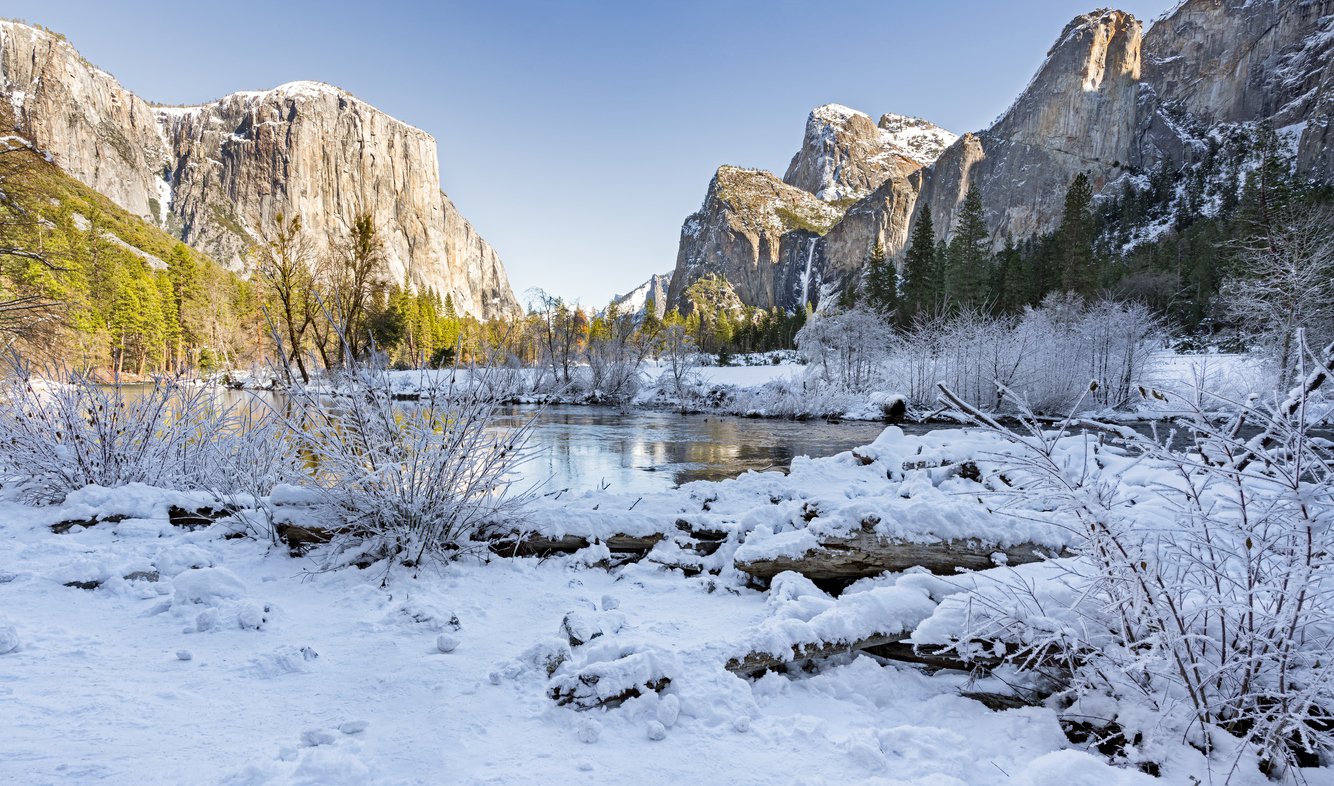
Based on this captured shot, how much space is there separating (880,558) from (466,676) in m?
2.65

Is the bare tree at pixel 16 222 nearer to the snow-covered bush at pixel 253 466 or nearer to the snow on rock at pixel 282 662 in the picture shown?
the snow-covered bush at pixel 253 466

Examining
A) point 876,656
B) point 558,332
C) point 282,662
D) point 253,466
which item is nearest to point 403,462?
point 282,662

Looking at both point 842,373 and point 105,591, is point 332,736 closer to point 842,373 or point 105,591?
point 105,591

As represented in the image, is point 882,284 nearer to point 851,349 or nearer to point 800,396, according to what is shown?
point 851,349

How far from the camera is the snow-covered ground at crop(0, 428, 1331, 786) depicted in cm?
175

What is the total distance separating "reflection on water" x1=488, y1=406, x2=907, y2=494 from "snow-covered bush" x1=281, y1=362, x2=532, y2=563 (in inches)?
113

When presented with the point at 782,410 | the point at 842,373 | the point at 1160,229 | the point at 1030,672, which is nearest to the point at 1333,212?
the point at 842,373

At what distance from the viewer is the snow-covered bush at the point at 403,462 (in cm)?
371

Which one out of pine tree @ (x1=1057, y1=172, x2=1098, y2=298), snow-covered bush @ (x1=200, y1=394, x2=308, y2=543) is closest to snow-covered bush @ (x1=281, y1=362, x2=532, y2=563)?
snow-covered bush @ (x1=200, y1=394, x2=308, y2=543)

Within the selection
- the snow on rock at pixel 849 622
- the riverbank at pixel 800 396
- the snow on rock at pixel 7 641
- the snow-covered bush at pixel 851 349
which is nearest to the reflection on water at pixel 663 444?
the riverbank at pixel 800 396

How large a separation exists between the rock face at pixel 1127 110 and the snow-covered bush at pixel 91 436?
96.3 metres

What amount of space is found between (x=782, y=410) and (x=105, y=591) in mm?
22841

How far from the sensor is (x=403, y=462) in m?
3.79

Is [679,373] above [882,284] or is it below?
below
